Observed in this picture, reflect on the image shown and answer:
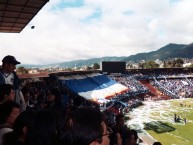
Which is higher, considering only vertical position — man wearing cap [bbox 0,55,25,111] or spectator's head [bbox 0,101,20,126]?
man wearing cap [bbox 0,55,25,111]

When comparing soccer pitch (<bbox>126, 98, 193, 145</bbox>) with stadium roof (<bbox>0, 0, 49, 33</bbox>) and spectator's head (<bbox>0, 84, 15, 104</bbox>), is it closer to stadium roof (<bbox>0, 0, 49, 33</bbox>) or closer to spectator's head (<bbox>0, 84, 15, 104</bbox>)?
stadium roof (<bbox>0, 0, 49, 33</bbox>)

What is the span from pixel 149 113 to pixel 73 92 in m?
13.1

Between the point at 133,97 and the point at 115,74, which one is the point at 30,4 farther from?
the point at 115,74

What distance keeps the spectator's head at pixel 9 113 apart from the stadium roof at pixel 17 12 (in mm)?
10673

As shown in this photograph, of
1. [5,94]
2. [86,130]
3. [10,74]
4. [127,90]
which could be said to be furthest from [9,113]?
[127,90]

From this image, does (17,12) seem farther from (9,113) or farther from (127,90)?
(127,90)

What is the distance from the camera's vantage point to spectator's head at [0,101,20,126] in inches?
168

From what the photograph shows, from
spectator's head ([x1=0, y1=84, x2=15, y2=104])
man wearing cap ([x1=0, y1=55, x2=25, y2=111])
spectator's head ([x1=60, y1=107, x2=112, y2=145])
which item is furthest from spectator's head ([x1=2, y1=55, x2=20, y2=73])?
spectator's head ([x1=60, y1=107, x2=112, y2=145])

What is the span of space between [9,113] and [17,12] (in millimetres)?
12394

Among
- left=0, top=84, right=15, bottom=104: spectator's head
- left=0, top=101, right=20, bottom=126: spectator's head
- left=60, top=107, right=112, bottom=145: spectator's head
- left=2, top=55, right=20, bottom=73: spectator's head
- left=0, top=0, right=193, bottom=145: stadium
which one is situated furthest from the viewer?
left=0, top=0, right=193, bottom=145: stadium

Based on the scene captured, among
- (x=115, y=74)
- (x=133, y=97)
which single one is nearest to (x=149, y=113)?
(x=133, y=97)

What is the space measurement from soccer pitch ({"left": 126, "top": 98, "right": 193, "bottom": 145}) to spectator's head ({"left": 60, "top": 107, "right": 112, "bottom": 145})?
30469 mm

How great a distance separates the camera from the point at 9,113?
14.1 ft

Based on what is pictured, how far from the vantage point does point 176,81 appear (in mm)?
76250
